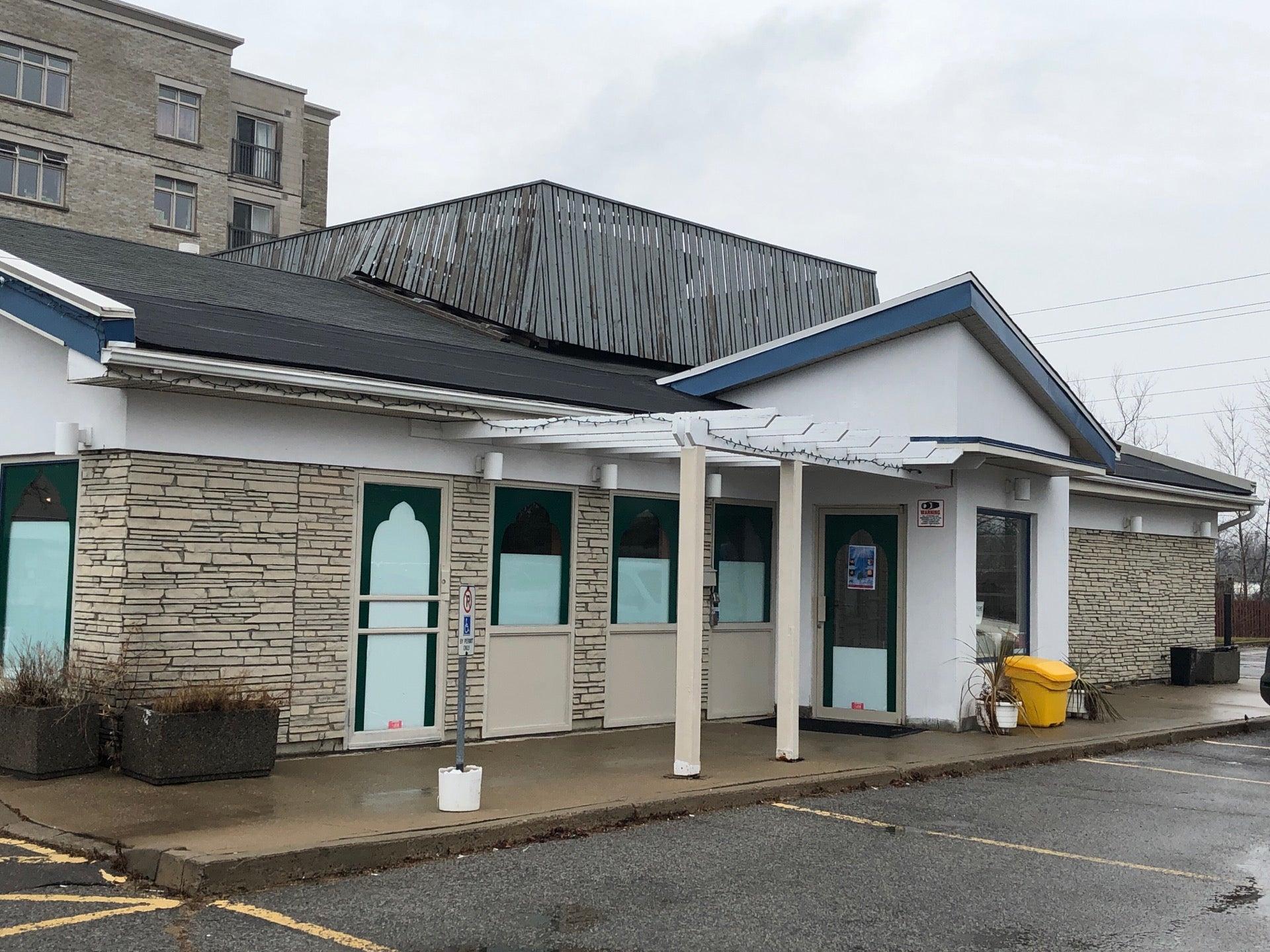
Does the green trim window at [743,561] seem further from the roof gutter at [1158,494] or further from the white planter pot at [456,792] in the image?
the white planter pot at [456,792]

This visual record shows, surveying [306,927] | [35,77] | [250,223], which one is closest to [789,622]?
[306,927]

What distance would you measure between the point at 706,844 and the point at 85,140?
137 feet

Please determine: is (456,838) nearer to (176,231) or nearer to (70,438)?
(70,438)

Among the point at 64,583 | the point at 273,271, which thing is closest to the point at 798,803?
the point at 64,583

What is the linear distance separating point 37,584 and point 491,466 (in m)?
3.82

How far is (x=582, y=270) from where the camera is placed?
1670 cm

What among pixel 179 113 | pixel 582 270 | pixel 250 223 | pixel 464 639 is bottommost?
pixel 464 639

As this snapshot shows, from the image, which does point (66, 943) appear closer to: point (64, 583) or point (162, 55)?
point (64, 583)

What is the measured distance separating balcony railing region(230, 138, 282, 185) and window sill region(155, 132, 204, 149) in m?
2.24

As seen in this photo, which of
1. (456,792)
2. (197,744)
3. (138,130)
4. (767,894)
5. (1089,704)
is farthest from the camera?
(138,130)

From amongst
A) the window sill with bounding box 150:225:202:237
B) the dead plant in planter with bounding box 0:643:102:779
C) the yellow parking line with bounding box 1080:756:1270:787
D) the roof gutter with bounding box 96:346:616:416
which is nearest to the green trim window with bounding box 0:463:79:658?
the dead plant in planter with bounding box 0:643:102:779

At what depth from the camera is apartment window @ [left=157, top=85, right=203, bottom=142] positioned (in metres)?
45.6

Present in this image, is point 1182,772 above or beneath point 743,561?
beneath

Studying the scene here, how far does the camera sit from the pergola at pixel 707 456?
9.88m
